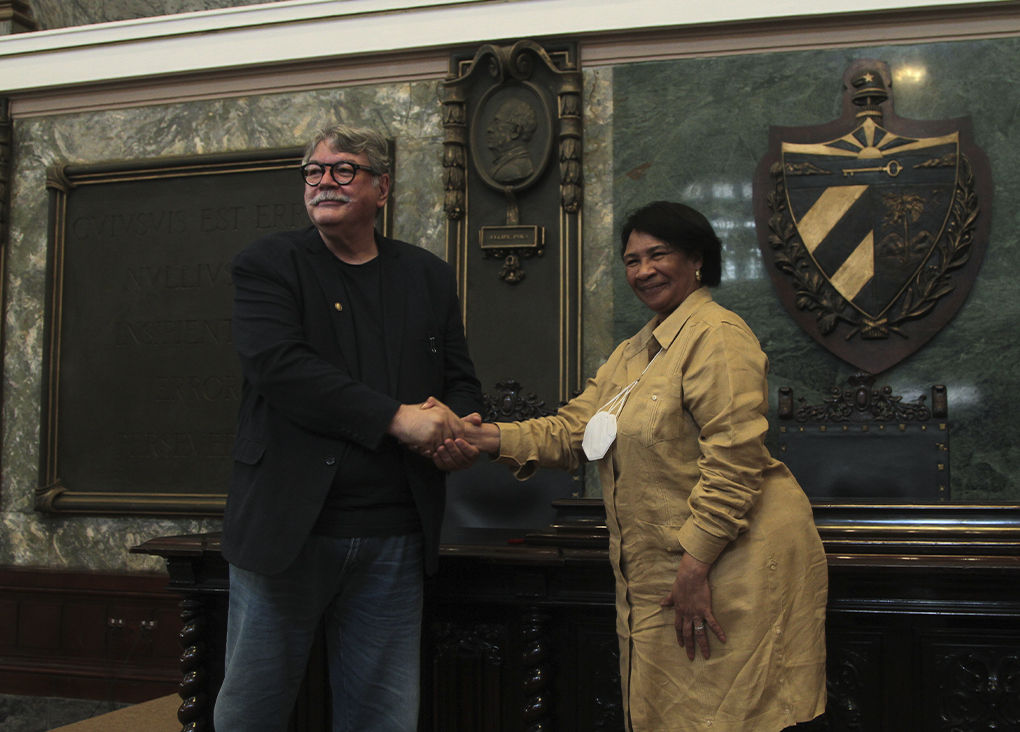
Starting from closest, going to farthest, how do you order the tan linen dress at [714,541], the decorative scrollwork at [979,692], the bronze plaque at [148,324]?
the tan linen dress at [714,541]
the decorative scrollwork at [979,692]
the bronze plaque at [148,324]

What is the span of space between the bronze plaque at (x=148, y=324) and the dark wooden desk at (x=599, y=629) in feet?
6.71

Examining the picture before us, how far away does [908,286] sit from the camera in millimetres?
3850

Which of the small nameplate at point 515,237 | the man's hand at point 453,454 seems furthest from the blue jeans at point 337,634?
the small nameplate at point 515,237

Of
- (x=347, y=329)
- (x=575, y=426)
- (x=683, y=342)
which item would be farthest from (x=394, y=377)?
(x=683, y=342)

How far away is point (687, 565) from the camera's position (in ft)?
5.89

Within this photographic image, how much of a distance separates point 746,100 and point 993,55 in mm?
1048

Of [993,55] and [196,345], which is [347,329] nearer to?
[196,345]

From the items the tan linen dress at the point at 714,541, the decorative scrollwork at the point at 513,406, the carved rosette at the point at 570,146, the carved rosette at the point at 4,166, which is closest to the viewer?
the tan linen dress at the point at 714,541

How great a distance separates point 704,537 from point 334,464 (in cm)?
78

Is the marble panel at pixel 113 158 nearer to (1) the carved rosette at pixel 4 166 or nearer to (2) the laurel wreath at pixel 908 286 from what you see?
(1) the carved rosette at pixel 4 166

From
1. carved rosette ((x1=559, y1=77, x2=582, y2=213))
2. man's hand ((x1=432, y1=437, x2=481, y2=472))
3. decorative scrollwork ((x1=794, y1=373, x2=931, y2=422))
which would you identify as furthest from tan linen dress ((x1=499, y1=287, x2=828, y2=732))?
carved rosette ((x1=559, y1=77, x2=582, y2=213))

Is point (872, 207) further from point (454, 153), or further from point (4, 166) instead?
point (4, 166)

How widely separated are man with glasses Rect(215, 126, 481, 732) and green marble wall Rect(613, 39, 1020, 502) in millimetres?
2273

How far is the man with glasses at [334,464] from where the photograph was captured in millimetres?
1878
